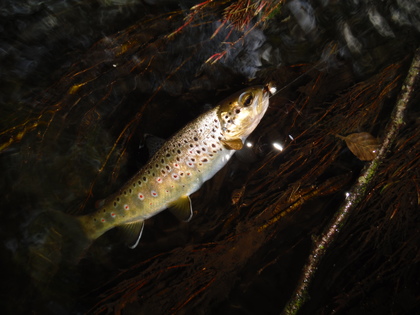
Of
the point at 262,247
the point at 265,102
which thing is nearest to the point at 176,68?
the point at 265,102

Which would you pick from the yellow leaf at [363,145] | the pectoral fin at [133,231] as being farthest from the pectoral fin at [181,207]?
the yellow leaf at [363,145]

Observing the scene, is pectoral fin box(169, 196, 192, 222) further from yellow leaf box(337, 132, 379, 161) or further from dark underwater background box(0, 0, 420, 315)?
yellow leaf box(337, 132, 379, 161)

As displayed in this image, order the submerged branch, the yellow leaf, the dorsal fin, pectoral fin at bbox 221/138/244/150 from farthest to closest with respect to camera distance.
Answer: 1. the dorsal fin
2. pectoral fin at bbox 221/138/244/150
3. the yellow leaf
4. the submerged branch

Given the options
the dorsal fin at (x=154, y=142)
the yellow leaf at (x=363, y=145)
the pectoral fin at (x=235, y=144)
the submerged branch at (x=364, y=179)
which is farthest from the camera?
the dorsal fin at (x=154, y=142)

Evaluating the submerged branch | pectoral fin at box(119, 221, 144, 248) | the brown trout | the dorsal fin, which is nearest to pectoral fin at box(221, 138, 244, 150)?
the brown trout

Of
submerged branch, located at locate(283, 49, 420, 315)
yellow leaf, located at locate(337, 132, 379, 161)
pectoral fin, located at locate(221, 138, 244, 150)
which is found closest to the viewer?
submerged branch, located at locate(283, 49, 420, 315)

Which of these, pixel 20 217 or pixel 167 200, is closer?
pixel 167 200

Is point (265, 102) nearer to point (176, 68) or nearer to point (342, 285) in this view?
point (176, 68)

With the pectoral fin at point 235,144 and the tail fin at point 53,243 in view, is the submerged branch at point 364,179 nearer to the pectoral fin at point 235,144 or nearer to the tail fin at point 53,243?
the pectoral fin at point 235,144
